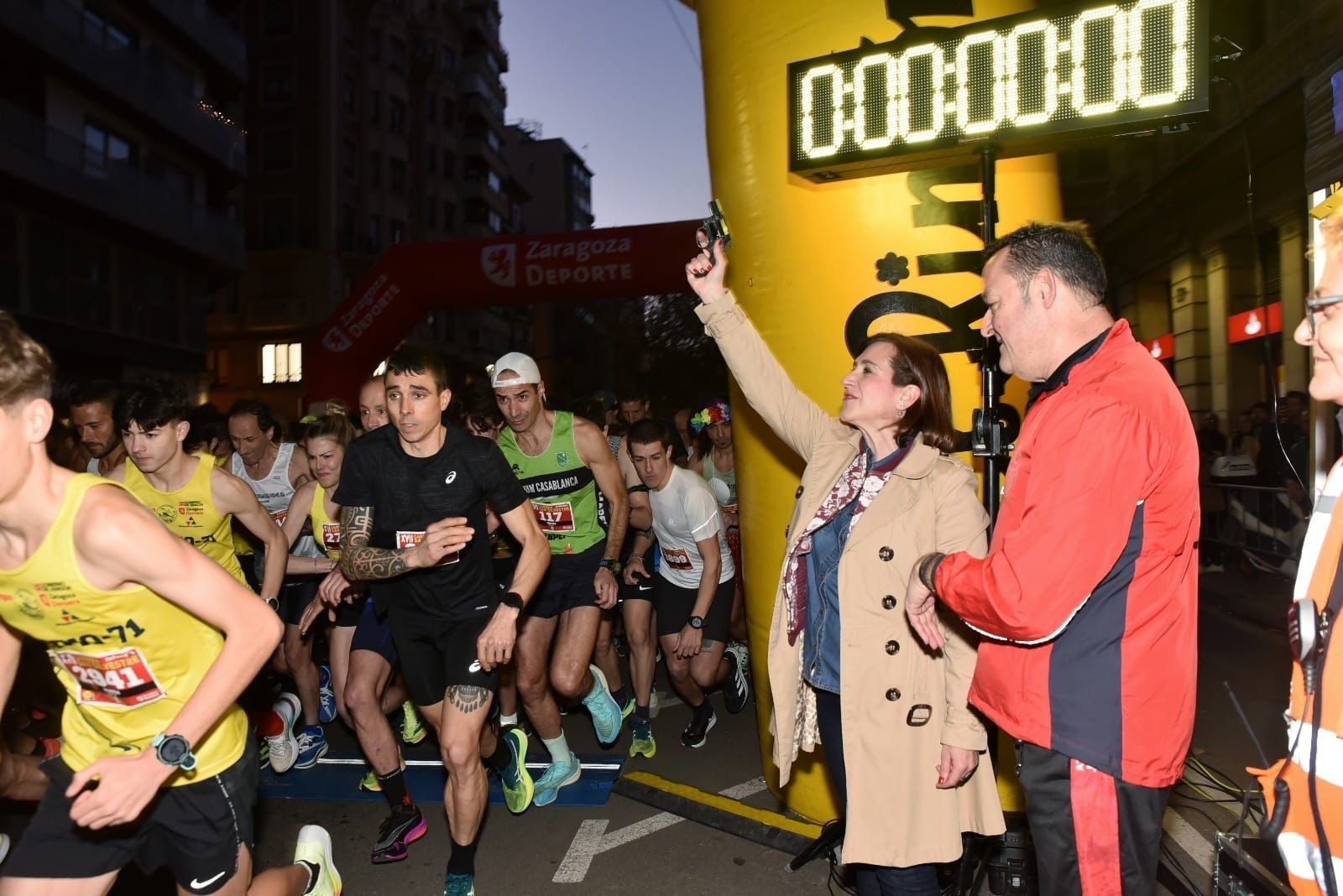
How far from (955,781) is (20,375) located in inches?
105

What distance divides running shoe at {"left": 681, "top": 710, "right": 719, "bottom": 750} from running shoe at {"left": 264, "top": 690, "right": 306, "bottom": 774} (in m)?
2.41

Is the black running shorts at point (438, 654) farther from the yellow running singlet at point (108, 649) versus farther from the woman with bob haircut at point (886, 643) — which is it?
the woman with bob haircut at point (886, 643)

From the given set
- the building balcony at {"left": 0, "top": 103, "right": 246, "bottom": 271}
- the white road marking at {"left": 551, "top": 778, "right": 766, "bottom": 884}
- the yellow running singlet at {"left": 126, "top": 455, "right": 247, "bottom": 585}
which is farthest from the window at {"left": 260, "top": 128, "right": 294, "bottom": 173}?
Answer: the white road marking at {"left": 551, "top": 778, "right": 766, "bottom": 884}

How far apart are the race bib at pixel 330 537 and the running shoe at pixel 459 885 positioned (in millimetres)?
2406

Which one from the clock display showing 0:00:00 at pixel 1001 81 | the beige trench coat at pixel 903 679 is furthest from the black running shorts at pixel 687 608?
the clock display showing 0:00:00 at pixel 1001 81

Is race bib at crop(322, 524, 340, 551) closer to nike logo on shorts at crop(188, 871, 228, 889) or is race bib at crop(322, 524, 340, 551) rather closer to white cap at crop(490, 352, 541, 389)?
white cap at crop(490, 352, 541, 389)

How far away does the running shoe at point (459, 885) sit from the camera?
389 cm

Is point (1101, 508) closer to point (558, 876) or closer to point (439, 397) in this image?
point (439, 397)

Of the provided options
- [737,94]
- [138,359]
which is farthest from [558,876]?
[138,359]

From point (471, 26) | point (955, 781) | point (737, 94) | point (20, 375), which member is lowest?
point (955, 781)

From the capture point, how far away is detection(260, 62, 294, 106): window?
41.4m

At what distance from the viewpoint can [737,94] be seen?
4.58 meters

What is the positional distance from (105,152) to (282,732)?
80.4 feet

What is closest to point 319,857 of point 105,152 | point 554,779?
point 554,779
